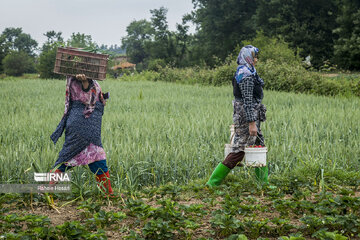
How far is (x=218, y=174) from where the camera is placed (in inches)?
154

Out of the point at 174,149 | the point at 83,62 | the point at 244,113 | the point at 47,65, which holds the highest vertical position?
the point at 47,65

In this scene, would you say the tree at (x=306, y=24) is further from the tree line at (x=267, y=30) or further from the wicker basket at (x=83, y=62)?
the wicker basket at (x=83, y=62)

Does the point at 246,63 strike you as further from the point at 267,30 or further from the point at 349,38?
the point at 267,30

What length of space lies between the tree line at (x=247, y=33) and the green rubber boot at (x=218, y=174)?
1789 centimetres

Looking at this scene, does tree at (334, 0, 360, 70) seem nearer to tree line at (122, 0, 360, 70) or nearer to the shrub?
tree line at (122, 0, 360, 70)

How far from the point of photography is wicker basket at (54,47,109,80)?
3.39 metres

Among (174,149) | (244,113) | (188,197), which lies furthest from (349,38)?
(188,197)

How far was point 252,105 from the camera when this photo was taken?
12.3 ft

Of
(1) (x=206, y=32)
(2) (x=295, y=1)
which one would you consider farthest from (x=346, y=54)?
(1) (x=206, y=32)

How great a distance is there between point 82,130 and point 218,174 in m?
A: 1.43

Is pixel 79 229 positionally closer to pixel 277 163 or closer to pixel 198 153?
pixel 198 153

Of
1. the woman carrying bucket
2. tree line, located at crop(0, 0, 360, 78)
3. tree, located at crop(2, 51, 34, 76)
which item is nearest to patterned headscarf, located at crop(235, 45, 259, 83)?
the woman carrying bucket

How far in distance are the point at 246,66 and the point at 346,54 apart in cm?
2783

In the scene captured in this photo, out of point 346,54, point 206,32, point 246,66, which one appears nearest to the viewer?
point 246,66
